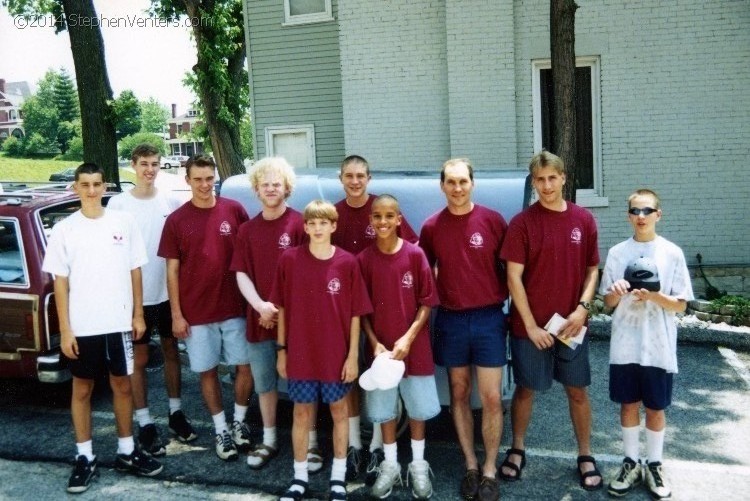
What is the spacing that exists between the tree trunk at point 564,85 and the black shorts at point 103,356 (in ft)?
16.1

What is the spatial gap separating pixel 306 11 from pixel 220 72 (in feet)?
13.4

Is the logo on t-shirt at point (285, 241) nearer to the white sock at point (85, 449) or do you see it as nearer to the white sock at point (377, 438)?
the white sock at point (377, 438)

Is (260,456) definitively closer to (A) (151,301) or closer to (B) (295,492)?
(B) (295,492)

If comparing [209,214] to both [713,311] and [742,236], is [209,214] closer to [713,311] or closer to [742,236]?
[713,311]

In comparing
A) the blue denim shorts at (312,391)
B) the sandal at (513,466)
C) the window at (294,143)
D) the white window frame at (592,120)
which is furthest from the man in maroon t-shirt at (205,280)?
the window at (294,143)

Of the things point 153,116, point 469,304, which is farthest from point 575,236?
point 153,116

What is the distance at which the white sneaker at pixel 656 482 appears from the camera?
4.00 metres

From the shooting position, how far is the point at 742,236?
9242mm

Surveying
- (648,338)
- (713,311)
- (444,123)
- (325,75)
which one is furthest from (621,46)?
(648,338)

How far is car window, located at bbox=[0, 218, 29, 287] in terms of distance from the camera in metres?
5.36

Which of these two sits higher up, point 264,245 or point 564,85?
point 564,85

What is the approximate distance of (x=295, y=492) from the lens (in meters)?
4.10

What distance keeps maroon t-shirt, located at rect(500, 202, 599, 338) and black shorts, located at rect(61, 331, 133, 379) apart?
245cm

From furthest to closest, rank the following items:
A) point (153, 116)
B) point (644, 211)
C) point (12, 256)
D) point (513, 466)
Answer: point (153, 116)
point (12, 256)
point (513, 466)
point (644, 211)
